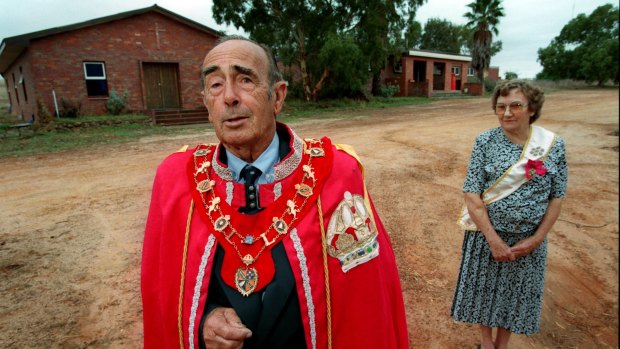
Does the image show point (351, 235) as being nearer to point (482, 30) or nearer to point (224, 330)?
point (224, 330)

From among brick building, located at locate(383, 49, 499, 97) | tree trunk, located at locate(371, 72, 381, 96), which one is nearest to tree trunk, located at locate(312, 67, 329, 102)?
tree trunk, located at locate(371, 72, 381, 96)

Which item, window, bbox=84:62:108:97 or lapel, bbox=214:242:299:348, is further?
window, bbox=84:62:108:97

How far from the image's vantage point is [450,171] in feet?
24.6

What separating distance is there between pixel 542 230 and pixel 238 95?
2.17m

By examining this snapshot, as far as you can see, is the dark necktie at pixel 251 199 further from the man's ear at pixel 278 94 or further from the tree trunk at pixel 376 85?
the tree trunk at pixel 376 85

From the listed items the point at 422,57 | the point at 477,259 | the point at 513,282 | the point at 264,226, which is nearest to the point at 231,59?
the point at 264,226

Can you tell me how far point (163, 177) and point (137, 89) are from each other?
17765 millimetres

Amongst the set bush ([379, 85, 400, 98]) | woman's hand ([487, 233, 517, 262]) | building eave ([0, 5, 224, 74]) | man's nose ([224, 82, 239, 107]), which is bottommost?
woman's hand ([487, 233, 517, 262])

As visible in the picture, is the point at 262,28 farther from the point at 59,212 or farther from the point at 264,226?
the point at 264,226

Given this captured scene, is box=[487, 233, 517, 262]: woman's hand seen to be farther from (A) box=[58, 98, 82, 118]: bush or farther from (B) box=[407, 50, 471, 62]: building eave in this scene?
(B) box=[407, 50, 471, 62]: building eave

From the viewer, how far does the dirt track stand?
329 cm

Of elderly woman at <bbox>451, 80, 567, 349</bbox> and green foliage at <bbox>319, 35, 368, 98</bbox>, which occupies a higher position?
green foliage at <bbox>319, 35, 368, 98</bbox>

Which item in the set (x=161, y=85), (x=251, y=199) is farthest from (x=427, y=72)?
(x=251, y=199)

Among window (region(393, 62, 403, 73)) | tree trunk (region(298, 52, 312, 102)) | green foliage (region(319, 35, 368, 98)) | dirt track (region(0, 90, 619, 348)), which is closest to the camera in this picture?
dirt track (region(0, 90, 619, 348))
